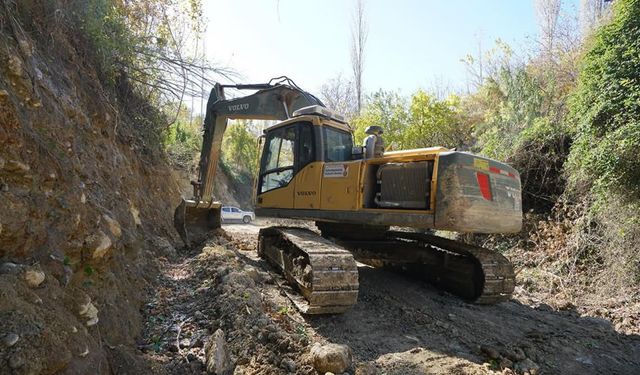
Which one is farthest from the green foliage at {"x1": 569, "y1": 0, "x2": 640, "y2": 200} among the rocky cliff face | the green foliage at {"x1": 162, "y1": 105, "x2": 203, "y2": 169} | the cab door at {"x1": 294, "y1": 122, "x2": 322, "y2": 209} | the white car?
the white car

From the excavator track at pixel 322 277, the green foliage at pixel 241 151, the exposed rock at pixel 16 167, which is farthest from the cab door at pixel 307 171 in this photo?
the green foliage at pixel 241 151

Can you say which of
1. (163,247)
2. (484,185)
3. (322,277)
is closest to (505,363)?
(322,277)

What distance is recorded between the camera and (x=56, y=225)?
2.63 meters

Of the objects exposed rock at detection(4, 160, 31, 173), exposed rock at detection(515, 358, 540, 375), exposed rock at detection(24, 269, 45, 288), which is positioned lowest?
exposed rock at detection(515, 358, 540, 375)

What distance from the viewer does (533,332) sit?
4684mm

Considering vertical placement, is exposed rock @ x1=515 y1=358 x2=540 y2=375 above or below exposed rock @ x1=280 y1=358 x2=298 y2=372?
below

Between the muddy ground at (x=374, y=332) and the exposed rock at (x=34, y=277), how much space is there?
976mm

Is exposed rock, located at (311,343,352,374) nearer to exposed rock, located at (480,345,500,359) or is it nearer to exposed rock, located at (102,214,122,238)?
exposed rock, located at (480,345,500,359)

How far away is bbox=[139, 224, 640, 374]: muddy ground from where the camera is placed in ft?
11.2

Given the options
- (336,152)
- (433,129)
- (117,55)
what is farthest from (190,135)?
(336,152)

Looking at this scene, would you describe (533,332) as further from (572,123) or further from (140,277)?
(572,123)

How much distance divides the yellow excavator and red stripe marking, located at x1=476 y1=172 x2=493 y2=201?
17mm

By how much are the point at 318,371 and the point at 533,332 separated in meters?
2.77

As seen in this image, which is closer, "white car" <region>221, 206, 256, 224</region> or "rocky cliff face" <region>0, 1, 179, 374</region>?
"rocky cliff face" <region>0, 1, 179, 374</region>
